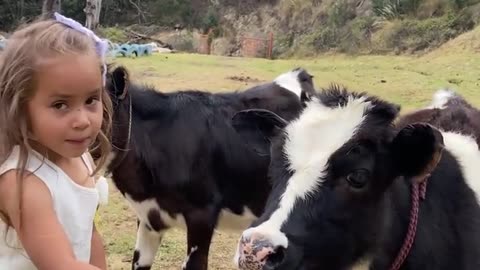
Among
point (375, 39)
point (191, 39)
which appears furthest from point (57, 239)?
point (191, 39)

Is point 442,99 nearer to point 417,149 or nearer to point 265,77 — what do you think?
point 417,149

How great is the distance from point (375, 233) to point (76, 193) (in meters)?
1.26

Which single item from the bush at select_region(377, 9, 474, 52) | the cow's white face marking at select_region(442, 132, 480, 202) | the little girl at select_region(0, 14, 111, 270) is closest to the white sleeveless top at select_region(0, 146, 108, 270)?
the little girl at select_region(0, 14, 111, 270)

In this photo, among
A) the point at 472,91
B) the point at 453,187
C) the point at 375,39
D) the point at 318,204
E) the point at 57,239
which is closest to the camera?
the point at 57,239

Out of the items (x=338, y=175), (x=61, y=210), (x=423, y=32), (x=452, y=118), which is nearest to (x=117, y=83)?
(x=452, y=118)

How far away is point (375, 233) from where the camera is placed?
3.09 m

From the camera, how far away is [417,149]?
3039 millimetres

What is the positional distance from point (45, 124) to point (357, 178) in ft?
4.13

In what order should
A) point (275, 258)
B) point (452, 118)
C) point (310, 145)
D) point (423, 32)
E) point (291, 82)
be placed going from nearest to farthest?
1. point (275, 258)
2. point (310, 145)
3. point (452, 118)
4. point (291, 82)
5. point (423, 32)

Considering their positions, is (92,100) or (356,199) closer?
(92,100)

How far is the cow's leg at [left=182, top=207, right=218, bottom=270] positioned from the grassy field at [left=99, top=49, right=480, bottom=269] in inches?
45.9

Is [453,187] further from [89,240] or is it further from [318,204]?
[89,240]

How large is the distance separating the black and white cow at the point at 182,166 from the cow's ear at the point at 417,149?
85.1 inches

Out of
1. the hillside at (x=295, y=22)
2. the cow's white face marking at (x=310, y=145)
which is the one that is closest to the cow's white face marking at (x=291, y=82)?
the cow's white face marking at (x=310, y=145)
